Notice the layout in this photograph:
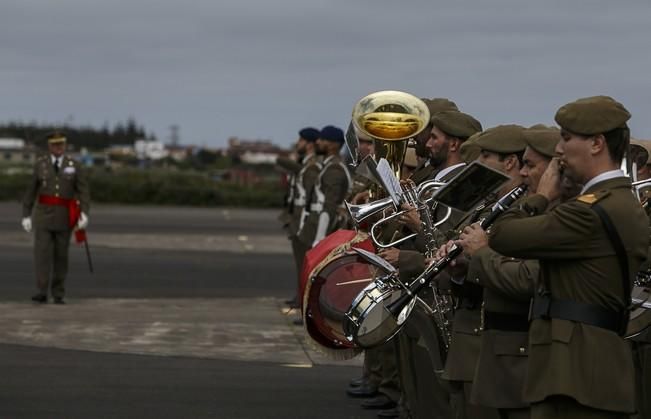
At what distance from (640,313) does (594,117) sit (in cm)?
218

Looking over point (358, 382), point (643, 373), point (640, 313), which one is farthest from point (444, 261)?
point (358, 382)

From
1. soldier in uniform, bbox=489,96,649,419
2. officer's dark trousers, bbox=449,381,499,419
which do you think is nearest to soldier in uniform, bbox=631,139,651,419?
officer's dark trousers, bbox=449,381,499,419

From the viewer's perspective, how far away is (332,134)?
637 inches

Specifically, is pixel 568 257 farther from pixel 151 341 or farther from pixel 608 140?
pixel 151 341

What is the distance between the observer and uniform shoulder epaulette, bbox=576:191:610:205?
5953 mm

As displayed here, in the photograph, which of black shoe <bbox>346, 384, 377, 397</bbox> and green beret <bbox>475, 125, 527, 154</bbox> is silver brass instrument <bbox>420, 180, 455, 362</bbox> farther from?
black shoe <bbox>346, 384, 377, 397</bbox>

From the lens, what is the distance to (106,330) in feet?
49.3

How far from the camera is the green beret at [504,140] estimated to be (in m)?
7.40

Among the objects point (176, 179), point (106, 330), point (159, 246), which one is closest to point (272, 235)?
point (159, 246)

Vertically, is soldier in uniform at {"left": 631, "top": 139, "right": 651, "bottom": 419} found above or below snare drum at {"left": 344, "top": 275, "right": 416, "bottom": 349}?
below

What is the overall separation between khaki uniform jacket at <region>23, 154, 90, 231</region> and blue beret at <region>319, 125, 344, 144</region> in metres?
3.23

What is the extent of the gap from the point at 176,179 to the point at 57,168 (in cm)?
4019

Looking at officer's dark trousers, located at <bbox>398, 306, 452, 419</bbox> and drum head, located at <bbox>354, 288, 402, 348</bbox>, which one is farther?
officer's dark trousers, located at <bbox>398, 306, 452, 419</bbox>

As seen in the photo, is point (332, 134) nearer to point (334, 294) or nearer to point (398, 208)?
point (334, 294)
